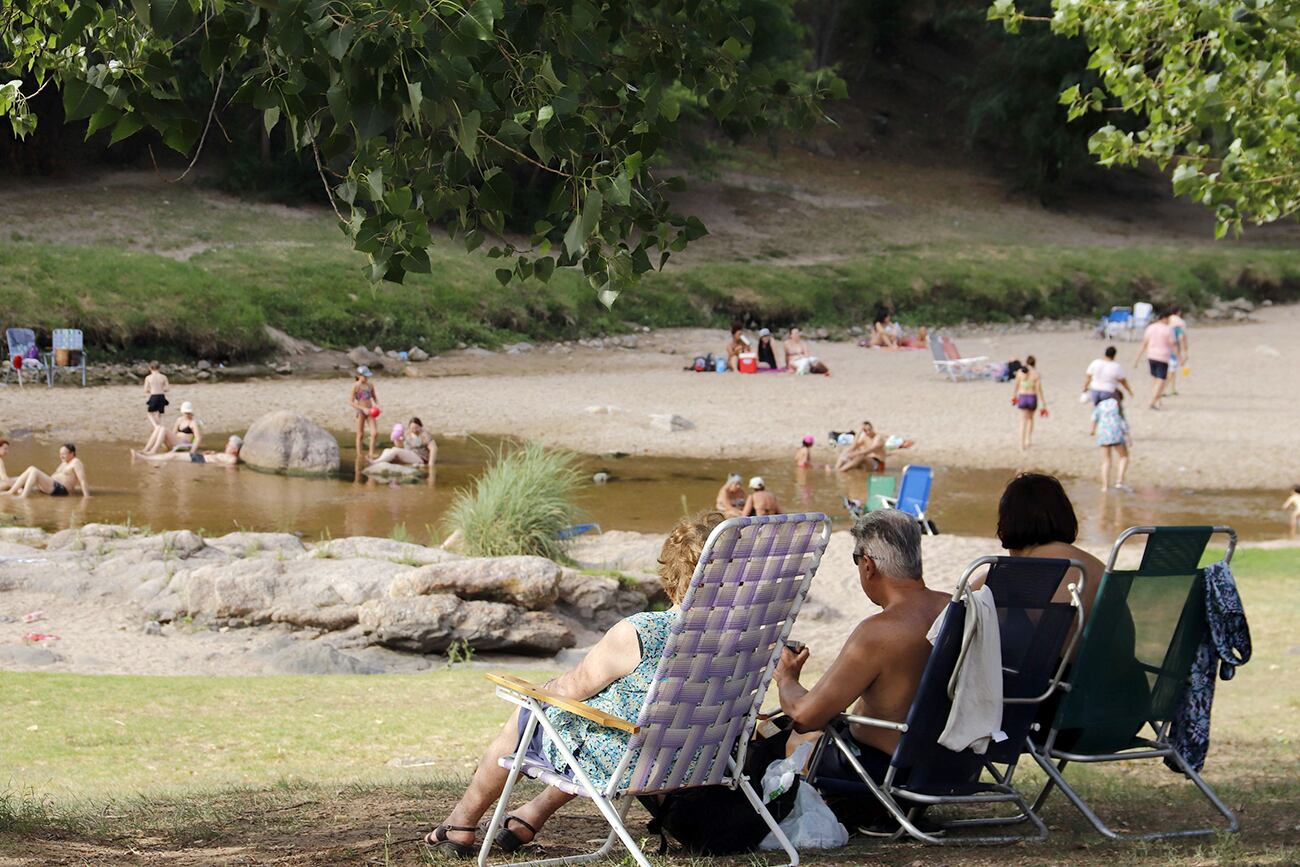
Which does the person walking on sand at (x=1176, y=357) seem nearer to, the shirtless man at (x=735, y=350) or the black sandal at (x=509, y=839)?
the shirtless man at (x=735, y=350)

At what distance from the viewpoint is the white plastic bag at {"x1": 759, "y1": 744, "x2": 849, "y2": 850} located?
4.32 metres

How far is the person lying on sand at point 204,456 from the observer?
67.6 feet

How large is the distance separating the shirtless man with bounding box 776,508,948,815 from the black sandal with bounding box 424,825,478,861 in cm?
101

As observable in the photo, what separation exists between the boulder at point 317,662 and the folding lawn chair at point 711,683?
576 cm

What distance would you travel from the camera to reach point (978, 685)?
4391 millimetres

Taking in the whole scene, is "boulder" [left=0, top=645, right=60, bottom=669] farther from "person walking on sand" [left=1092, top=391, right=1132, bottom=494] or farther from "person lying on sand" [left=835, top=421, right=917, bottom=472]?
"person walking on sand" [left=1092, top=391, right=1132, bottom=494]

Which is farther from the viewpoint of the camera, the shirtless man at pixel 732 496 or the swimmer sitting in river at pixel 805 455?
the swimmer sitting in river at pixel 805 455

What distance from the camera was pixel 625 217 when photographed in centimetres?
435

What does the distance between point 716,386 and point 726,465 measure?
24.6 feet

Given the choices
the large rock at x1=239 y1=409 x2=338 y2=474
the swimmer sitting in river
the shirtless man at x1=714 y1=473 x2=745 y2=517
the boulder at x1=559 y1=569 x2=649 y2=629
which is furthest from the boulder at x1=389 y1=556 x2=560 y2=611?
the swimmer sitting in river

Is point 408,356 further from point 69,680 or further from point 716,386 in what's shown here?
point 69,680

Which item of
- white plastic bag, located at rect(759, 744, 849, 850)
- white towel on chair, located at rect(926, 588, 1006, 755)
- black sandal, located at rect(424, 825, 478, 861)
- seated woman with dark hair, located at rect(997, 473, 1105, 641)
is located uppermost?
seated woman with dark hair, located at rect(997, 473, 1105, 641)

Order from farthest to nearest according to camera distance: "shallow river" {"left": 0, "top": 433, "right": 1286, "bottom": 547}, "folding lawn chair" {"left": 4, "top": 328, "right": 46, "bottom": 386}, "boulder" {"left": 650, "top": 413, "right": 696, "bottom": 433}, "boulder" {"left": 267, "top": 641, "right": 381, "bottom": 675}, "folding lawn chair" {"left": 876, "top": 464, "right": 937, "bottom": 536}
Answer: "folding lawn chair" {"left": 4, "top": 328, "right": 46, "bottom": 386}
"boulder" {"left": 650, "top": 413, "right": 696, "bottom": 433}
"shallow river" {"left": 0, "top": 433, "right": 1286, "bottom": 547}
"folding lawn chair" {"left": 876, "top": 464, "right": 937, "bottom": 536}
"boulder" {"left": 267, "top": 641, "right": 381, "bottom": 675}

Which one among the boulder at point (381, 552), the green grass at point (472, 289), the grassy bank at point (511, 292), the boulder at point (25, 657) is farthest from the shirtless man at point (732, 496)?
the grassy bank at point (511, 292)
